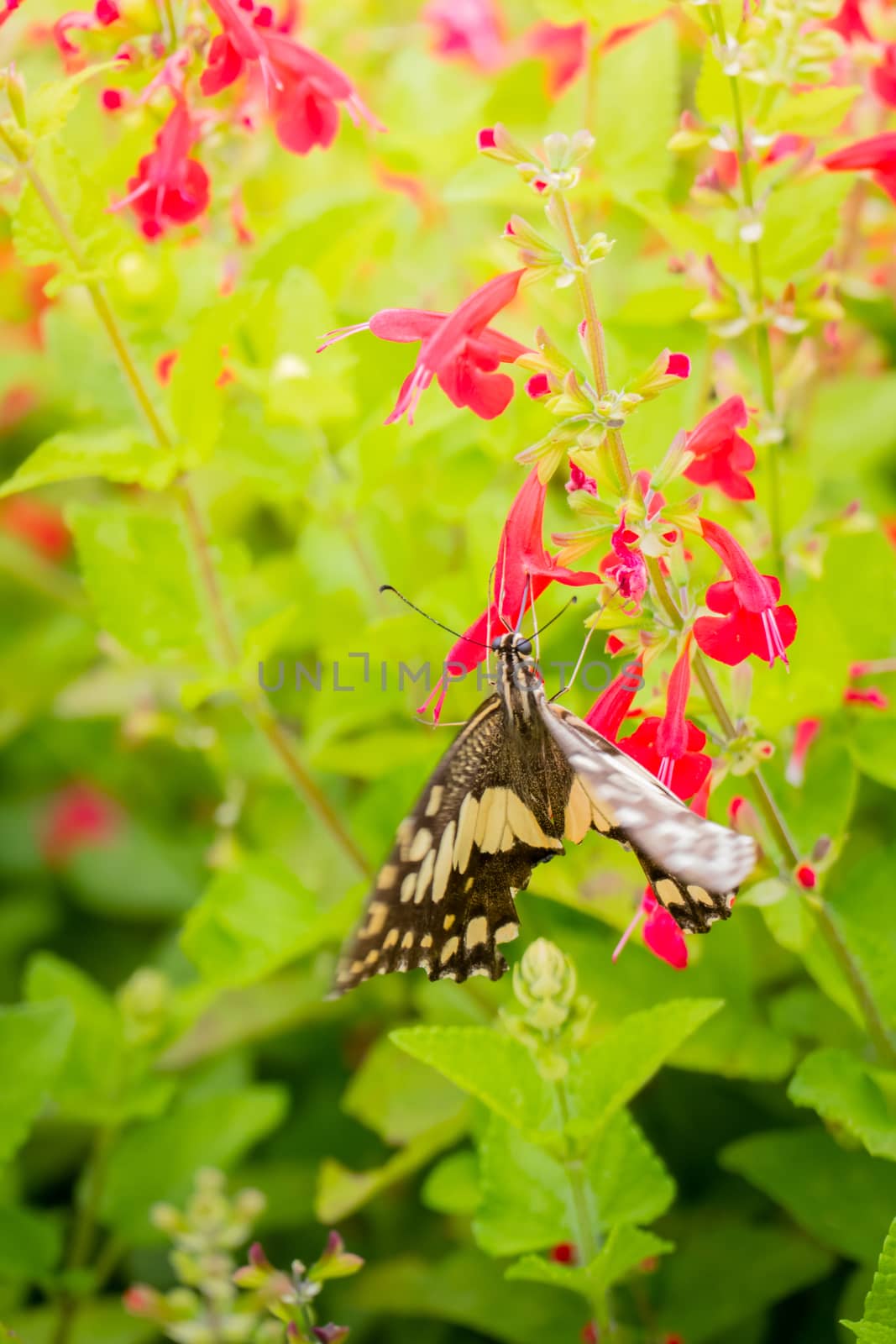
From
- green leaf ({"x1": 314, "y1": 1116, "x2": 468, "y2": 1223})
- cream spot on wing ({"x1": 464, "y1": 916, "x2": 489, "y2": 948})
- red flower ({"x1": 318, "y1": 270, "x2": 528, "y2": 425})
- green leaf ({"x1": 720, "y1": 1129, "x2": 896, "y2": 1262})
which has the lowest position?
green leaf ({"x1": 314, "y1": 1116, "x2": 468, "y2": 1223})

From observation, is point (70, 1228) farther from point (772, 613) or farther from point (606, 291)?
point (606, 291)

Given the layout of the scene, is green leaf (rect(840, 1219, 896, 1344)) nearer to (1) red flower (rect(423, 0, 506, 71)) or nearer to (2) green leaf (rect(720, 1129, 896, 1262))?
(2) green leaf (rect(720, 1129, 896, 1262))

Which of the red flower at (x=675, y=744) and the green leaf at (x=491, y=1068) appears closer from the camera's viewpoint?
the red flower at (x=675, y=744)

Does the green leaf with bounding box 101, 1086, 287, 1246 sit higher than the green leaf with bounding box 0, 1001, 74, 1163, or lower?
lower

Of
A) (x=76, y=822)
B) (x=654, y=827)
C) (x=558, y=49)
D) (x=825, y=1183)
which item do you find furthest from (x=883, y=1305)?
(x=558, y=49)

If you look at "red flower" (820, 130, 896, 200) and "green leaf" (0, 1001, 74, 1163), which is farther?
"green leaf" (0, 1001, 74, 1163)

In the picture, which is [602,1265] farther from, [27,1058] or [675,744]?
[27,1058]

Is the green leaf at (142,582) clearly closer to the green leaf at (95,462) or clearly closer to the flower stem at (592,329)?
the green leaf at (95,462)

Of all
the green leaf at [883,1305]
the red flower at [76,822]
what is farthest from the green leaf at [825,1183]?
the red flower at [76,822]

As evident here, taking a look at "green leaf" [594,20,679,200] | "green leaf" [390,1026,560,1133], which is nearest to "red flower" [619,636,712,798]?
"green leaf" [390,1026,560,1133]
